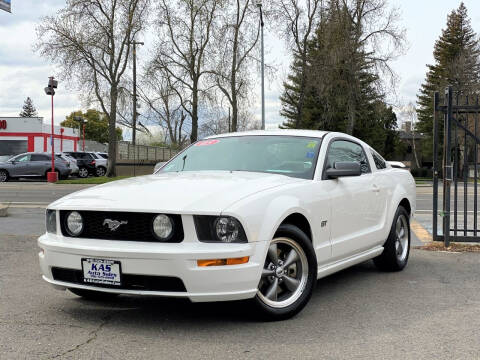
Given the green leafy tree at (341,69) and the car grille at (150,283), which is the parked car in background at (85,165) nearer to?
the green leafy tree at (341,69)

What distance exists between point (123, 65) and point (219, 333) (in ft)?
104

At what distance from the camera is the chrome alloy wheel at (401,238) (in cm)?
686

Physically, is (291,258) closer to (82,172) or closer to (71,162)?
(71,162)

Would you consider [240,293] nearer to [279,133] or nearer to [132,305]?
[132,305]

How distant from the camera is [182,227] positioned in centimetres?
424

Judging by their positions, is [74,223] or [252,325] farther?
[74,223]

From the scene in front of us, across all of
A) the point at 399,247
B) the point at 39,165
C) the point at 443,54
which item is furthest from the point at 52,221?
the point at 443,54

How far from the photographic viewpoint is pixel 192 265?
413 cm

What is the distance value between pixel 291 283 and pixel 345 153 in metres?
2.00

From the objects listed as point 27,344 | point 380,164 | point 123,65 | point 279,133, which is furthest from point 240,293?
point 123,65

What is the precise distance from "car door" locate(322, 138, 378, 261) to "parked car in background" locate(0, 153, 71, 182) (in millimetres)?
27309

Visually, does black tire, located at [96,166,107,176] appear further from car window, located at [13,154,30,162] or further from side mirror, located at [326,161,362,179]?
side mirror, located at [326,161,362,179]

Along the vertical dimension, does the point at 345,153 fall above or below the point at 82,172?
above

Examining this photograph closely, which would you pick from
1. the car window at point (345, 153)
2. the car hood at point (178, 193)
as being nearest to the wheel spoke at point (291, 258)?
the car hood at point (178, 193)
